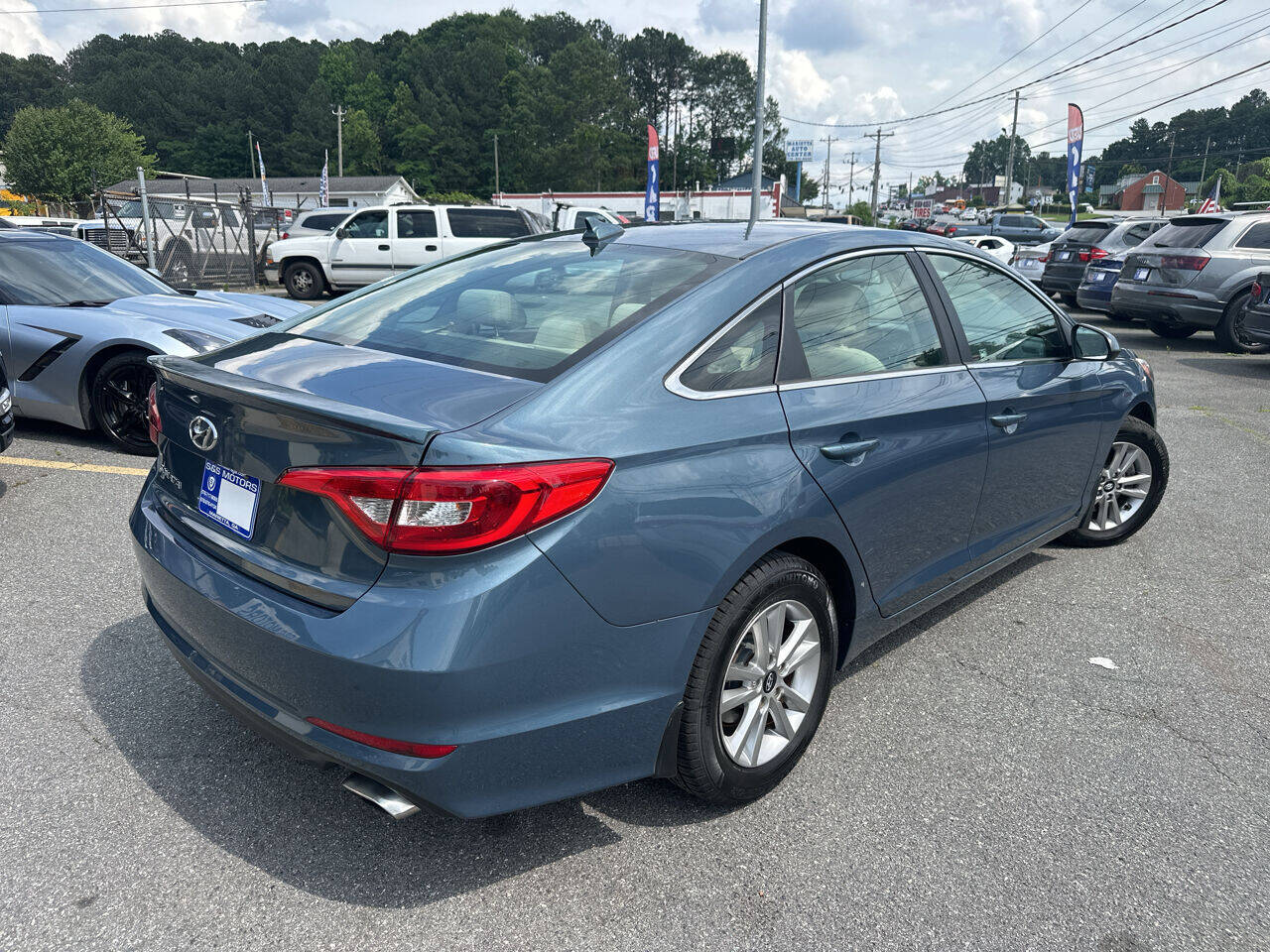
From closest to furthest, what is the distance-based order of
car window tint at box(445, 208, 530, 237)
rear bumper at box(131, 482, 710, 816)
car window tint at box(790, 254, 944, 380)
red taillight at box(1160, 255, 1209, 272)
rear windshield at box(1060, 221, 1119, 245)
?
rear bumper at box(131, 482, 710, 816) < car window tint at box(790, 254, 944, 380) < red taillight at box(1160, 255, 1209, 272) < rear windshield at box(1060, 221, 1119, 245) < car window tint at box(445, 208, 530, 237)

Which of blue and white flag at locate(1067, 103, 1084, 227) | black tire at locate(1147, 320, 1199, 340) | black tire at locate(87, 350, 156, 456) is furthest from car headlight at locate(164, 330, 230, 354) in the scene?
blue and white flag at locate(1067, 103, 1084, 227)

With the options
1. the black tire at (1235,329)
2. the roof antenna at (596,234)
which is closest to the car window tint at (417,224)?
the black tire at (1235,329)

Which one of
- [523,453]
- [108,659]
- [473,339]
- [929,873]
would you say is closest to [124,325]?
[108,659]

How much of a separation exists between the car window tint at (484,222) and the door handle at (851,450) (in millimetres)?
14621

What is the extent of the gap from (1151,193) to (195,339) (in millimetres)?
129334

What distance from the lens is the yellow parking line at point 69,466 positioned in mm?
5562

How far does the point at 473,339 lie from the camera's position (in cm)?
251

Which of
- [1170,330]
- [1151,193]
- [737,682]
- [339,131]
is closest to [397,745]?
[737,682]

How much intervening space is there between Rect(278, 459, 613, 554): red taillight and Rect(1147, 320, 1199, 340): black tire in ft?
43.9

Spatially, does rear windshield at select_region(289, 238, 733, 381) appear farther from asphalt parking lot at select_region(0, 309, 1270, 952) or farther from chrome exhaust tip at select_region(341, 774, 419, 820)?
asphalt parking lot at select_region(0, 309, 1270, 952)

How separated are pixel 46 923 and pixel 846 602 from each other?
2.22 m

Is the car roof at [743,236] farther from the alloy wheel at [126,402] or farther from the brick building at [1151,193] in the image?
the brick building at [1151,193]

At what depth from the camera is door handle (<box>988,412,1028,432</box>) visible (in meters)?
3.24

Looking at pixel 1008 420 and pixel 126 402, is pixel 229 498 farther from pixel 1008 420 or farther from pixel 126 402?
pixel 126 402
